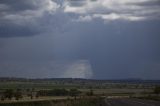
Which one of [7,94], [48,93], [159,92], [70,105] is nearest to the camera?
[70,105]

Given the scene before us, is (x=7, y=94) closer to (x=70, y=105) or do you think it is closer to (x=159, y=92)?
(x=159, y=92)

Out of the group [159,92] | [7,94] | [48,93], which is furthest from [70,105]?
[48,93]

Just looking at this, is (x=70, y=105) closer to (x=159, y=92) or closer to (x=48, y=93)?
(x=159, y=92)

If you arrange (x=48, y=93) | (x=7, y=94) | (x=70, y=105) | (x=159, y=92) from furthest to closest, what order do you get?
(x=48, y=93), (x=159, y=92), (x=7, y=94), (x=70, y=105)

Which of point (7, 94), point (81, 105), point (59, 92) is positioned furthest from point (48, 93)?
point (81, 105)

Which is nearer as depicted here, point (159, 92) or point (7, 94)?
point (7, 94)

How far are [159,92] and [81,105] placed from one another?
85.0 metres

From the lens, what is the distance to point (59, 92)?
501ft

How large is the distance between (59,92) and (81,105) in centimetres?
9944

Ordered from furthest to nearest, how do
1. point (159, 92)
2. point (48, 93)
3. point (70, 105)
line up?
point (48, 93), point (159, 92), point (70, 105)

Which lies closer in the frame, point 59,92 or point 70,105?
point 70,105

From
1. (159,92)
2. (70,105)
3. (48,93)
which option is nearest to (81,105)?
(70,105)

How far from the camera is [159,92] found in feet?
443

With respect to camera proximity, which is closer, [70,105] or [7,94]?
[70,105]
